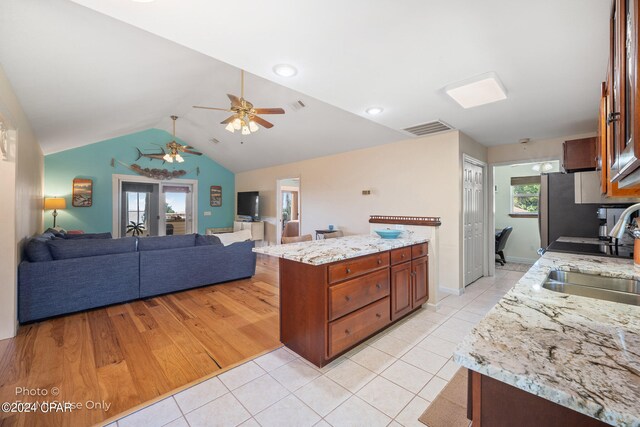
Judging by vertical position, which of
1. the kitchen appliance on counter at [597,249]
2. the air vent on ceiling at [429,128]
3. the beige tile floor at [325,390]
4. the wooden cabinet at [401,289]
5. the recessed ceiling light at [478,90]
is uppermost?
the air vent on ceiling at [429,128]

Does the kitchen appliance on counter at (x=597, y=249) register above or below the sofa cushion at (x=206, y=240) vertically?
above

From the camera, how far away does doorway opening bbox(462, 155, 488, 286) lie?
396cm

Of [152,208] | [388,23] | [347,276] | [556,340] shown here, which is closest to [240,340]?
[347,276]

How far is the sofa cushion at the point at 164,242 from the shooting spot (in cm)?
355

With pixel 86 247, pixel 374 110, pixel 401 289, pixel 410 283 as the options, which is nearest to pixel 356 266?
pixel 401 289

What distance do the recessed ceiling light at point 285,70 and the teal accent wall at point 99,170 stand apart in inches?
262

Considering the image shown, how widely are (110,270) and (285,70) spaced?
123 inches

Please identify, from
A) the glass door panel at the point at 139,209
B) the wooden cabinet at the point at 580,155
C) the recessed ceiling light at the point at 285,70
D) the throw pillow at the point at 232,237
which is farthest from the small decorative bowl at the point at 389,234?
the glass door panel at the point at 139,209

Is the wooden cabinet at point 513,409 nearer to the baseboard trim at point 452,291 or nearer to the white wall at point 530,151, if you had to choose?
the baseboard trim at point 452,291

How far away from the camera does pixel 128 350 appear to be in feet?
7.58

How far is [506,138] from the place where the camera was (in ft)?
13.3

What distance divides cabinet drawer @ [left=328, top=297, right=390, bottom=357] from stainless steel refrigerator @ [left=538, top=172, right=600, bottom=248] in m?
2.26

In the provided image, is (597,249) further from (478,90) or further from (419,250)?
(478,90)

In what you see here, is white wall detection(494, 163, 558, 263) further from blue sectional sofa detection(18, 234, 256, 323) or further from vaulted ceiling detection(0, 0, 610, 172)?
blue sectional sofa detection(18, 234, 256, 323)
